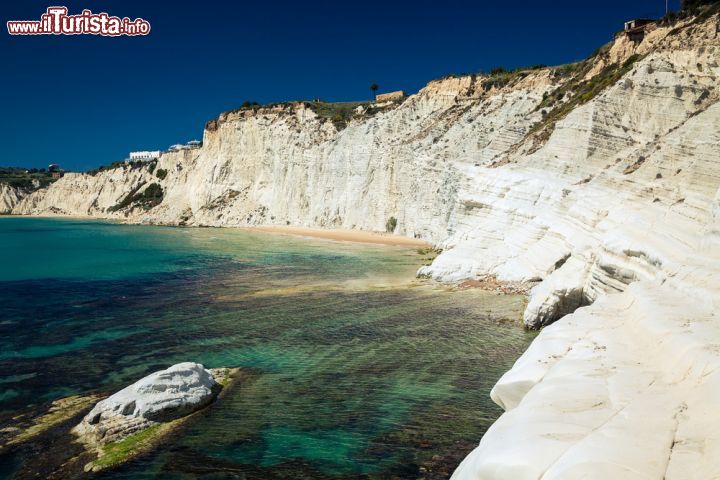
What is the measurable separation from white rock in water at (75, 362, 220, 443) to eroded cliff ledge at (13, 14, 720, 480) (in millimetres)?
6506

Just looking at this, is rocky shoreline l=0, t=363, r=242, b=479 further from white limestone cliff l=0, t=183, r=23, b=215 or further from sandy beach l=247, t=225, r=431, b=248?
white limestone cliff l=0, t=183, r=23, b=215

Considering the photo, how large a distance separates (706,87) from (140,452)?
29058 millimetres

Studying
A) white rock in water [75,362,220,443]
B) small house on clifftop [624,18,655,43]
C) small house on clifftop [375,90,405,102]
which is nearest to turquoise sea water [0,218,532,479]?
white rock in water [75,362,220,443]

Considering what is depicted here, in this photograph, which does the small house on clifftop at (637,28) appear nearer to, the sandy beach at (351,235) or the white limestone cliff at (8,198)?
the sandy beach at (351,235)

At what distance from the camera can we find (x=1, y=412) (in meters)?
11.1

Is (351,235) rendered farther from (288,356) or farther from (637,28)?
(288,356)

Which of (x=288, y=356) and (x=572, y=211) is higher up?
(x=572, y=211)

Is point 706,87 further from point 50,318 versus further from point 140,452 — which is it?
point 50,318

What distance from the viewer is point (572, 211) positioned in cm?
2080

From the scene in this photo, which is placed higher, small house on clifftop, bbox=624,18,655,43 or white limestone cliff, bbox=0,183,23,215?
small house on clifftop, bbox=624,18,655,43

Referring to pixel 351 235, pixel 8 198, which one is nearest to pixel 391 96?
pixel 351 235

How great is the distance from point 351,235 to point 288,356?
40510 millimetres

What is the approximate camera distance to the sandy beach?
47.5 meters

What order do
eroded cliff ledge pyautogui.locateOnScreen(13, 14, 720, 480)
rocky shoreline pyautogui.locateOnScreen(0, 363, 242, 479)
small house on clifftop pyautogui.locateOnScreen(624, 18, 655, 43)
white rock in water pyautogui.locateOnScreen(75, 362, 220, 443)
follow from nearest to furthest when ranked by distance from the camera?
eroded cliff ledge pyautogui.locateOnScreen(13, 14, 720, 480) < rocky shoreline pyautogui.locateOnScreen(0, 363, 242, 479) < white rock in water pyautogui.locateOnScreen(75, 362, 220, 443) < small house on clifftop pyautogui.locateOnScreen(624, 18, 655, 43)
